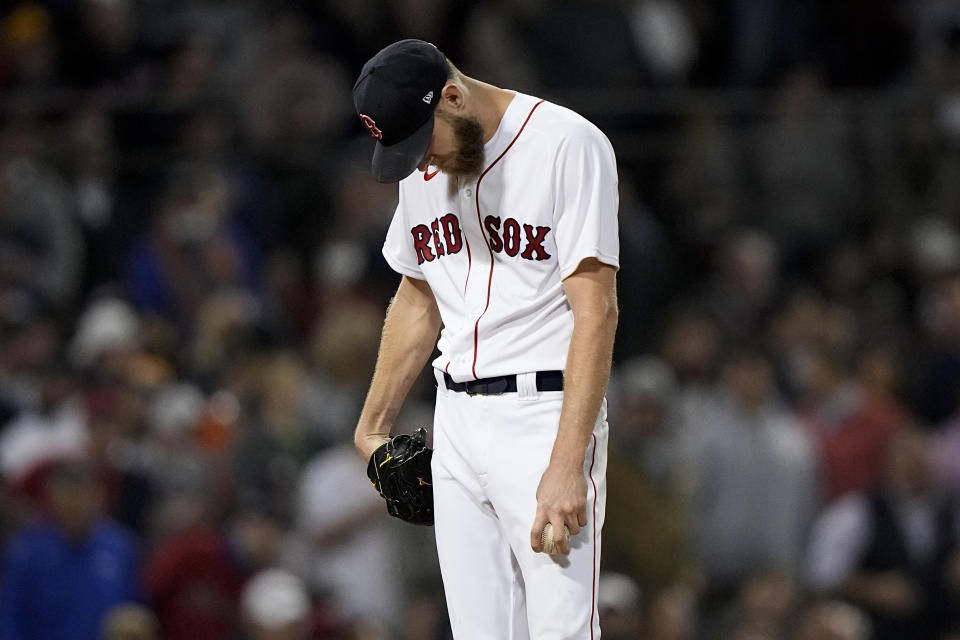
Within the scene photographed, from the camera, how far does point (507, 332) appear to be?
12.0 ft

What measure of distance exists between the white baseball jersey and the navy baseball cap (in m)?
0.18

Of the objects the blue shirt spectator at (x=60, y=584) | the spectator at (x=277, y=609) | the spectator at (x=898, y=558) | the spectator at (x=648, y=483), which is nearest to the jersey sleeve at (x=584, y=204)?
the spectator at (x=277, y=609)

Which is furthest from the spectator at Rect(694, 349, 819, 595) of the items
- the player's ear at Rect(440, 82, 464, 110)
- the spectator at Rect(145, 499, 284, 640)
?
the player's ear at Rect(440, 82, 464, 110)

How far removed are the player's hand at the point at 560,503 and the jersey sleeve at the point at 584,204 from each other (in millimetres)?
446

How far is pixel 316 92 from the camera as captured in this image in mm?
9195

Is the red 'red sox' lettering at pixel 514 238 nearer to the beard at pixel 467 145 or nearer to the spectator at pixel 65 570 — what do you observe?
the beard at pixel 467 145

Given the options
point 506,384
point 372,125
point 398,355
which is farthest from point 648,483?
point 372,125

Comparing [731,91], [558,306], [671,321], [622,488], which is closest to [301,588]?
[622,488]

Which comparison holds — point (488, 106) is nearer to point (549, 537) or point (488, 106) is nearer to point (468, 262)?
point (468, 262)

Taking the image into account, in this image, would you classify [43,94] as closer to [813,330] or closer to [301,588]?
[301,588]

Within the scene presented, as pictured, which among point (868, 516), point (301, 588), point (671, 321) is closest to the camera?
point (301, 588)

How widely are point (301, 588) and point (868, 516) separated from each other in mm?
3084

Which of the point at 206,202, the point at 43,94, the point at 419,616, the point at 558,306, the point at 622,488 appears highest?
the point at 43,94

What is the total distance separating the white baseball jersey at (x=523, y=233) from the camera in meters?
3.55
